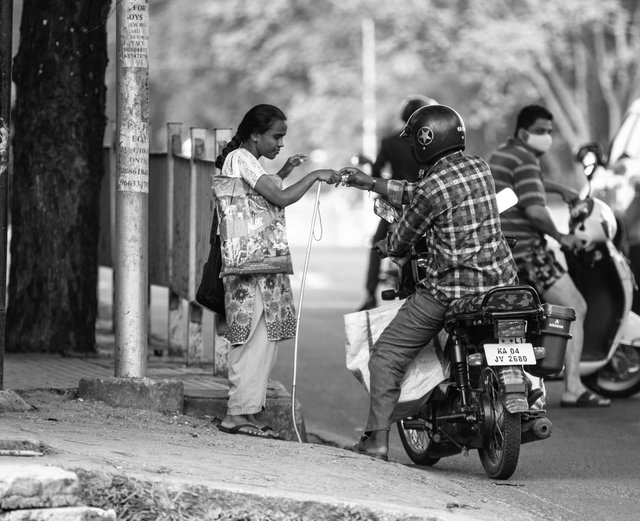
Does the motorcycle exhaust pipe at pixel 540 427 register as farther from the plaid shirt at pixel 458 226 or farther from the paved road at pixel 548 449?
the plaid shirt at pixel 458 226

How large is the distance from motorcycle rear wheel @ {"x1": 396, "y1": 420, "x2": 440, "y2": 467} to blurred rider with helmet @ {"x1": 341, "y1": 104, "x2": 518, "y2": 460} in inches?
17.1

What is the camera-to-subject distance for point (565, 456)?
8.33 m

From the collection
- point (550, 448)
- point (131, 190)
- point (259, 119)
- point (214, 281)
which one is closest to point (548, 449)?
point (550, 448)

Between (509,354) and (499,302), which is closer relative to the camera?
(499,302)

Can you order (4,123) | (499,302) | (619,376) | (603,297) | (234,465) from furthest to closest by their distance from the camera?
(619,376) < (603,297) < (4,123) < (499,302) < (234,465)

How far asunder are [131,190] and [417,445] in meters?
2.06

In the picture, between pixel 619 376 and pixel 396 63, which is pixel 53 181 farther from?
pixel 396 63

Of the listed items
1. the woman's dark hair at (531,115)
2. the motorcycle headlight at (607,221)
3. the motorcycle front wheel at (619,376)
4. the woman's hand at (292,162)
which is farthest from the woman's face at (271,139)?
the motorcycle front wheel at (619,376)

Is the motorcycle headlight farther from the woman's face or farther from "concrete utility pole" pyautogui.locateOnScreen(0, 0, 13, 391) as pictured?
"concrete utility pole" pyautogui.locateOnScreen(0, 0, 13, 391)

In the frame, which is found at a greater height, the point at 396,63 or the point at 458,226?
the point at 396,63

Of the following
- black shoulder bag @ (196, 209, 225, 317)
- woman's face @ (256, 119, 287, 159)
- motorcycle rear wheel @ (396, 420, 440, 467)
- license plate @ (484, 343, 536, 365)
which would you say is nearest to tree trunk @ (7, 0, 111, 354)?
black shoulder bag @ (196, 209, 225, 317)

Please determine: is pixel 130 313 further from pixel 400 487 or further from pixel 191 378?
pixel 400 487

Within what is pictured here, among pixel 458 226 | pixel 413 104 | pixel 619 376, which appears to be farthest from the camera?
pixel 413 104

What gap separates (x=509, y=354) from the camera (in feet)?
23.3
